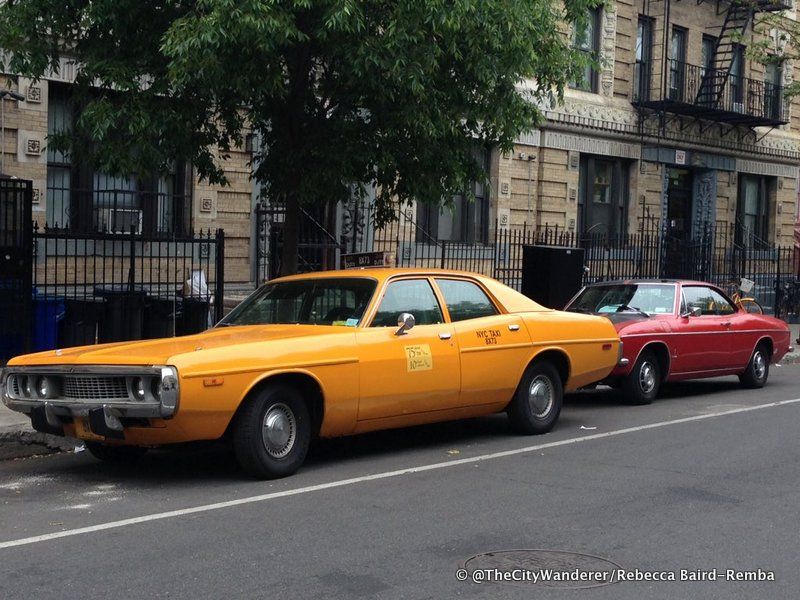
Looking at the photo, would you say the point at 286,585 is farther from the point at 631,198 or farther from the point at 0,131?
the point at 631,198

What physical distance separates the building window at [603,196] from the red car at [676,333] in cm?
974

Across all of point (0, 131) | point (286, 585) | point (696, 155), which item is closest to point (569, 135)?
point (696, 155)

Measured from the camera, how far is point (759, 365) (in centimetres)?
1494

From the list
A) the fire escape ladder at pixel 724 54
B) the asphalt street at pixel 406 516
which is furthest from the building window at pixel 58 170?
the fire escape ladder at pixel 724 54

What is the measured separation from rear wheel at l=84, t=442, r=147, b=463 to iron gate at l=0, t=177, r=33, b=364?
16.0ft

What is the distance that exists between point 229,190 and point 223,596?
12.8 meters

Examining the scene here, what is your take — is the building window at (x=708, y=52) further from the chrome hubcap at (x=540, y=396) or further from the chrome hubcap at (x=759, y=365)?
the chrome hubcap at (x=540, y=396)

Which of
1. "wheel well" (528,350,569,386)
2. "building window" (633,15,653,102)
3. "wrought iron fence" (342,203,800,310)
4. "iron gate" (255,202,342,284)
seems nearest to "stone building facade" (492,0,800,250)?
"building window" (633,15,653,102)

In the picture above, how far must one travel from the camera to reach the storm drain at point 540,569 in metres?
5.57

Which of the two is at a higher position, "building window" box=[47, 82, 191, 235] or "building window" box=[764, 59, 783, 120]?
"building window" box=[764, 59, 783, 120]

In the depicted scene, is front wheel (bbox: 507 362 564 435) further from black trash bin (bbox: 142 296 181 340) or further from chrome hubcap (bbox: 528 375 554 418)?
black trash bin (bbox: 142 296 181 340)

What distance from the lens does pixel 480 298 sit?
10.0m

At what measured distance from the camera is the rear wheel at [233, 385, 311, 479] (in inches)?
306

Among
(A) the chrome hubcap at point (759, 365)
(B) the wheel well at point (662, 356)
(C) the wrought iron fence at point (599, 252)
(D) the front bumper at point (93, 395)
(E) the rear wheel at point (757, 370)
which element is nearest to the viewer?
(D) the front bumper at point (93, 395)
